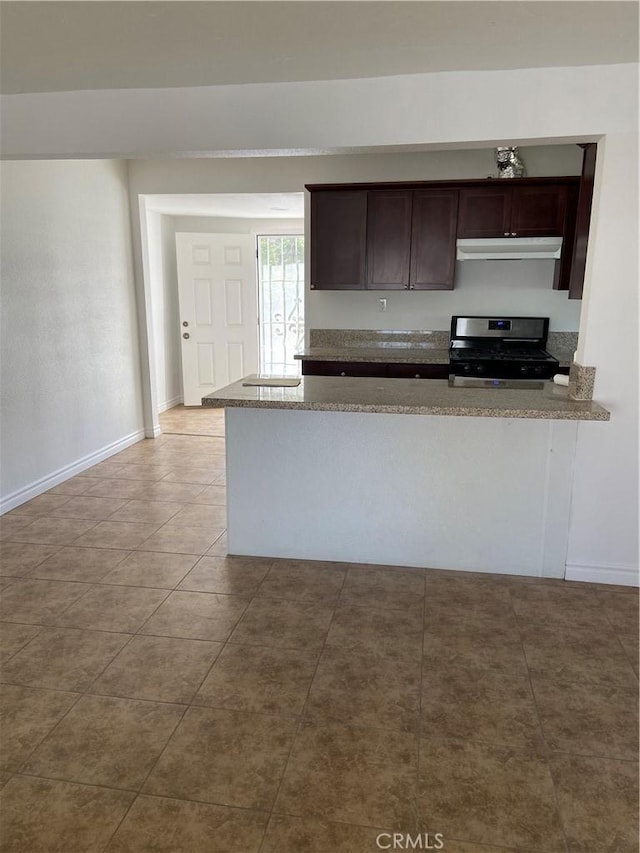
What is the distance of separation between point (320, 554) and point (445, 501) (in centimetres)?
70

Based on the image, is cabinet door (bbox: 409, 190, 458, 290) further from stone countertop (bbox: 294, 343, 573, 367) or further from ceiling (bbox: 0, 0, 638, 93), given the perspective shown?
ceiling (bbox: 0, 0, 638, 93)

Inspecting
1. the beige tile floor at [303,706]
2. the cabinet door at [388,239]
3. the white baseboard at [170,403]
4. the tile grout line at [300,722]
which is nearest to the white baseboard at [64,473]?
the beige tile floor at [303,706]

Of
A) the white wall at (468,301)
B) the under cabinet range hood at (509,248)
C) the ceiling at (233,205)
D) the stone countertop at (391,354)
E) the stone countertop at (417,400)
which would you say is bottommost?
the stone countertop at (417,400)

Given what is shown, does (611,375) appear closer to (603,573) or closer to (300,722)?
(603,573)

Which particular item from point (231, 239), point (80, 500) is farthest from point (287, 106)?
point (231, 239)

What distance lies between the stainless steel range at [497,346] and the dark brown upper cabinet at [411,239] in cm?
44

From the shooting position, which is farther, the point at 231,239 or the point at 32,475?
the point at 231,239

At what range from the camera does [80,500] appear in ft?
12.7

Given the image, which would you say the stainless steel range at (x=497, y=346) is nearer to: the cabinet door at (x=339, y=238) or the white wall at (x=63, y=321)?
the cabinet door at (x=339, y=238)

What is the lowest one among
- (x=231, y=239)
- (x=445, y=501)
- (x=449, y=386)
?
(x=445, y=501)

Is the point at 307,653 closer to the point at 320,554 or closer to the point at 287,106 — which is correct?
the point at 320,554

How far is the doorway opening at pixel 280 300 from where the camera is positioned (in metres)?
6.70

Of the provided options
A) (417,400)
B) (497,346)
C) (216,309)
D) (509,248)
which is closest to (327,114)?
(417,400)

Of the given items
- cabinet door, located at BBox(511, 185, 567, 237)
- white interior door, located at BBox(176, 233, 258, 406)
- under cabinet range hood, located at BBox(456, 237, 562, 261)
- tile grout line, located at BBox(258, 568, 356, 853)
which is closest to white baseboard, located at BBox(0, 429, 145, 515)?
white interior door, located at BBox(176, 233, 258, 406)
